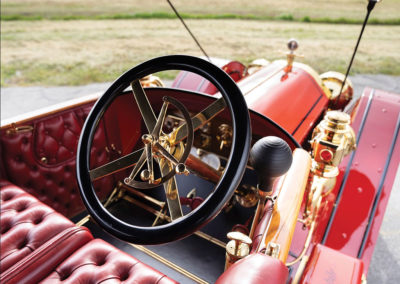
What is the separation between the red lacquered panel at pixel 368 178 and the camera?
154 centimetres

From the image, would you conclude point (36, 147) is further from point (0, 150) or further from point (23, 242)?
point (23, 242)

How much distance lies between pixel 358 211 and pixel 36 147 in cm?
169

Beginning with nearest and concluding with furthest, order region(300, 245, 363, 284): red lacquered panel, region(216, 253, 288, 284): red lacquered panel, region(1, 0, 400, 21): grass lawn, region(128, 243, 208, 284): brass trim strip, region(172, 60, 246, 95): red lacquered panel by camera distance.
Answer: region(216, 253, 288, 284): red lacquered panel
region(300, 245, 363, 284): red lacquered panel
region(128, 243, 208, 284): brass trim strip
region(172, 60, 246, 95): red lacquered panel
region(1, 0, 400, 21): grass lawn

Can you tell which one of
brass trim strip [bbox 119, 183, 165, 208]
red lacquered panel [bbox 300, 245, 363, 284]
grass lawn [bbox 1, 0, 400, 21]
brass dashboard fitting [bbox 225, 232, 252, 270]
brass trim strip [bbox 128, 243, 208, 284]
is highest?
grass lawn [bbox 1, 0, 400, 21]

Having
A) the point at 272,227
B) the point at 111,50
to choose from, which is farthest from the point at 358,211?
the point at 111,50

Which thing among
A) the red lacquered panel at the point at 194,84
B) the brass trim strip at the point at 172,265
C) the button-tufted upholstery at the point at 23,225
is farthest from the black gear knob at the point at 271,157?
the red lacquered panel at the point at 194,84

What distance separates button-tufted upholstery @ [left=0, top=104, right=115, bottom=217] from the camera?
4.75 feet

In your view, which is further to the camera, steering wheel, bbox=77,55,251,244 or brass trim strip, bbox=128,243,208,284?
brass trim strip, bbox=128,243,208,284

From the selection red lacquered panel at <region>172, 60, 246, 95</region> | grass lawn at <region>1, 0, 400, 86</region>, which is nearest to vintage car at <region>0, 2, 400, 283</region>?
red lacquered panel at <region>172, 60, 246, 95</region>

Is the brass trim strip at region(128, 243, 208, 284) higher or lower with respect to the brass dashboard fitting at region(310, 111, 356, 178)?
lower

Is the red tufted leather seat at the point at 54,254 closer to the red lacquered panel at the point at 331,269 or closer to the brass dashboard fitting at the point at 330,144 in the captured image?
the red lacquered panel at the point at 331,269

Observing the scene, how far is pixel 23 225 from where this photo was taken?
1.25m

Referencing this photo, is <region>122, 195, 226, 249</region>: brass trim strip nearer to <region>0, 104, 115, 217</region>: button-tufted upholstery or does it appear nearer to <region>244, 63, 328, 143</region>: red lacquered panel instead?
<region>0, 104, 115, 217</region>: button-tufted upholstery

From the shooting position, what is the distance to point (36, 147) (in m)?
1.50
